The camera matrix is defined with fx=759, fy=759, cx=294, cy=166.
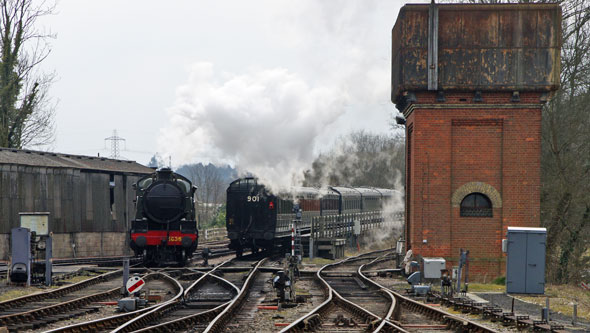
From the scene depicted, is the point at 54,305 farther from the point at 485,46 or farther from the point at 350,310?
the point at 485,46

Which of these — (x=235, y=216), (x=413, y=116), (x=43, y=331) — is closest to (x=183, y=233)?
(x=235, y=216)

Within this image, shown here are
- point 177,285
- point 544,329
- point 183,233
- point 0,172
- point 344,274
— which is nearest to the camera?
point 544,329

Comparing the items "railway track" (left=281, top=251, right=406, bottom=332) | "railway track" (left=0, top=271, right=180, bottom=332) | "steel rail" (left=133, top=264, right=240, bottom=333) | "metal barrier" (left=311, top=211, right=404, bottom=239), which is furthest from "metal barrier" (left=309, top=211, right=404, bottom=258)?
"steel rail" (left=133, top=264, right=240, bottom=333)

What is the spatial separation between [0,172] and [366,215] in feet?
68.0

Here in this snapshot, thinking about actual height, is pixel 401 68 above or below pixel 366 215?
above

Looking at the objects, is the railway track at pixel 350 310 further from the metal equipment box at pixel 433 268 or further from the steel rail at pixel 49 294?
the steel rail at pixel 49 294

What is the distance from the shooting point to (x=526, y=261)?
1673cm

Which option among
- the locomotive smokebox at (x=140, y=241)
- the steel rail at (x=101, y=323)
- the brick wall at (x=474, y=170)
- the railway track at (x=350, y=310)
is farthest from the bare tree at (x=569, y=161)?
the steel rail at (x=101, y=323)

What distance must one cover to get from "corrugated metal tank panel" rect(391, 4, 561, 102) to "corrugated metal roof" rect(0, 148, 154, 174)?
55.0 ft

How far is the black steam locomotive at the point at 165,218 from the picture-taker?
2491 centimetres

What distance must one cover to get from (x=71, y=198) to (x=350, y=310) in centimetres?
2132

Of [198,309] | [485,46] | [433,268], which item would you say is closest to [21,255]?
[198,309]

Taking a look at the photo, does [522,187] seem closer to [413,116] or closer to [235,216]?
[413,116]

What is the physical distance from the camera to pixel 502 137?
70.1ft
